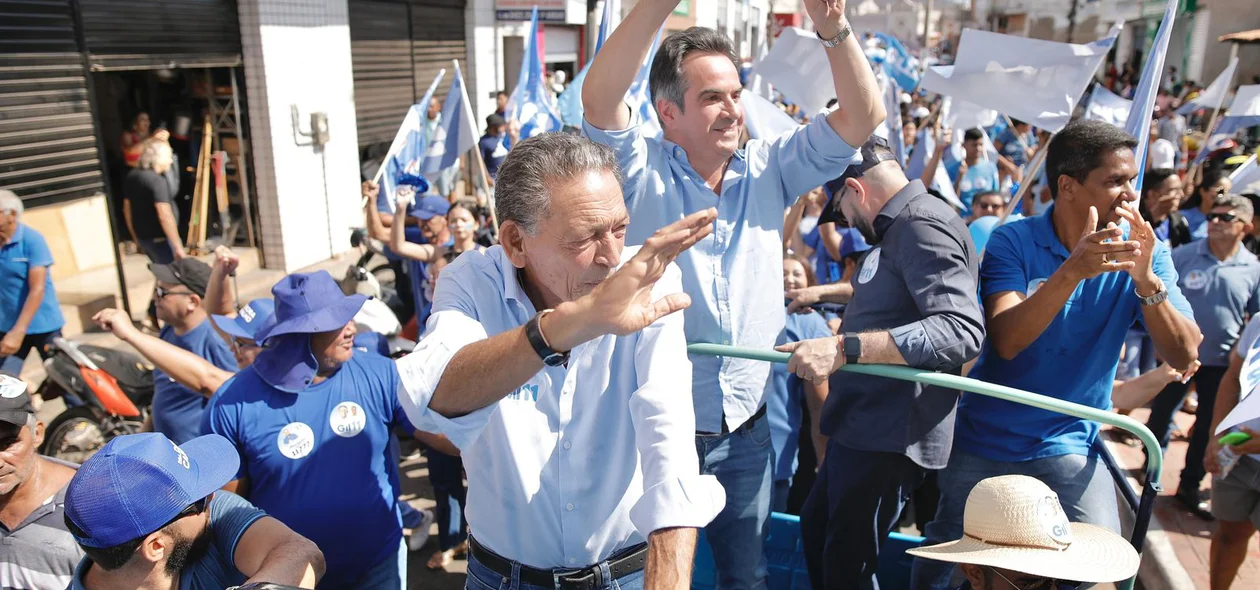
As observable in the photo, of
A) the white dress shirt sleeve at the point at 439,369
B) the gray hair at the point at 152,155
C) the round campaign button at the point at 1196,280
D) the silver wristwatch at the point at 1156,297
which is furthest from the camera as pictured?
the gray hair at the point at 152,155

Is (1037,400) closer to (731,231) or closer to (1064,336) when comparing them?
(1064,336)

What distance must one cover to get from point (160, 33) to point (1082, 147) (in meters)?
8.09

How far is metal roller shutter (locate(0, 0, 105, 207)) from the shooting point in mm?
6582

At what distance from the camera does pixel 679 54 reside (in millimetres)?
2756

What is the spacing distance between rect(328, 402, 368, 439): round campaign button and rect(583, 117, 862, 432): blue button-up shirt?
109 centimetres

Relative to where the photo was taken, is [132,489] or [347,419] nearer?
[132,489]

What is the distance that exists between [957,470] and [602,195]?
5.89ft

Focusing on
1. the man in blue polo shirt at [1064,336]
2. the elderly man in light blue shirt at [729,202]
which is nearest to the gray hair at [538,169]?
the elderly man in light blue shirt at [729,202]

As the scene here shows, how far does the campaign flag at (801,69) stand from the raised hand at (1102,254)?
14.0 ft

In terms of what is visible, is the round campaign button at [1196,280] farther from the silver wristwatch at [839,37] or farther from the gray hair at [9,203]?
the gray hair at [9,203]

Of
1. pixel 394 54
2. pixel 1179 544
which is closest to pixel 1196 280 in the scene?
pixel 1179 544

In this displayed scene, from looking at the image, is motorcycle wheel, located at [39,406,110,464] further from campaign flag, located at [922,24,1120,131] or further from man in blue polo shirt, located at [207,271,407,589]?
campaign flag, located at [922,24,1120,131]

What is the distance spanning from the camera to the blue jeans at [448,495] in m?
4.32

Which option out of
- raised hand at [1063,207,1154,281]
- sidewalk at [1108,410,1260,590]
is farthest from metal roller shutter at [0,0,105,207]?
sidewalk at [1108,410,1260,590]
